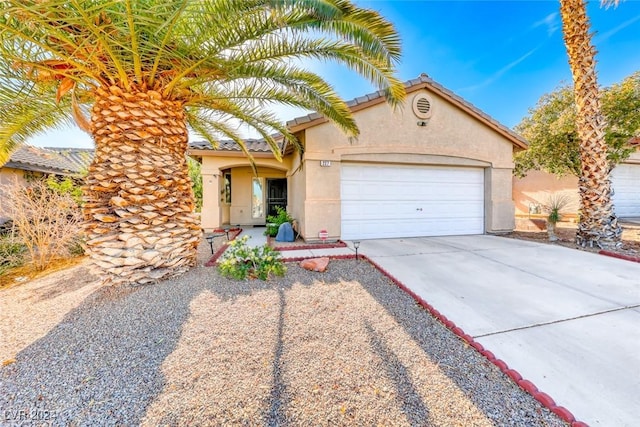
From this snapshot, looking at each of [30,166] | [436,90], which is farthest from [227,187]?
[436,90]

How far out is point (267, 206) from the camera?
13461 millimetres

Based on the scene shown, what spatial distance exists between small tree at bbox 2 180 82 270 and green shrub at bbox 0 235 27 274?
234 millimetres

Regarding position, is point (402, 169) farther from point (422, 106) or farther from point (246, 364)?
point (246, 364)

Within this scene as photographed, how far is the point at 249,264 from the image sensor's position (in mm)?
5125

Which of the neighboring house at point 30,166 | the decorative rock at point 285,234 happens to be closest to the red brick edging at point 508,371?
the decorative rock at point 285,234

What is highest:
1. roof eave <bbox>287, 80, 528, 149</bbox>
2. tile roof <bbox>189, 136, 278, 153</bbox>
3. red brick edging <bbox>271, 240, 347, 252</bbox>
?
roof eave <bbox>287, 80, 528, 149</bbox>

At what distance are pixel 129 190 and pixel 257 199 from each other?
8874 mm

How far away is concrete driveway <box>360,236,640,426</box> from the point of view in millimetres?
2189

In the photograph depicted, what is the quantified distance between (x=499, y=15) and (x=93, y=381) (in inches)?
609

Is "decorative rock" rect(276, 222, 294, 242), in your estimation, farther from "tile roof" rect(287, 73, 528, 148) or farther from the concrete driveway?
"tile roof" rect(287, 73, 528, 148)

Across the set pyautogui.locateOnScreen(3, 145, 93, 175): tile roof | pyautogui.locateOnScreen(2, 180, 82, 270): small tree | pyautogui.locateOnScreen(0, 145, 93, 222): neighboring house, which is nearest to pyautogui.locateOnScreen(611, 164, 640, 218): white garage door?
pyautogui.locateOnScreen(2, 180, 82, 270): small tree

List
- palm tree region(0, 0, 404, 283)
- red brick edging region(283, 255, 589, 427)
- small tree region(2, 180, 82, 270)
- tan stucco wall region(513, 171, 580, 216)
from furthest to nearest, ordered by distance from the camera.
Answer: tan stucco wall region(513, 171, 580, 216), small tree region(2, 180, 82, 270), palm tree region(0, 0, 404, 283), red brick edging region(283, 255, 589, 427)

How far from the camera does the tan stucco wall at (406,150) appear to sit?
7895mm

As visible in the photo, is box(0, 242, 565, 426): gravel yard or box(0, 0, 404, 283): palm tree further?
box(0, 0, 404, 283): palm tree
